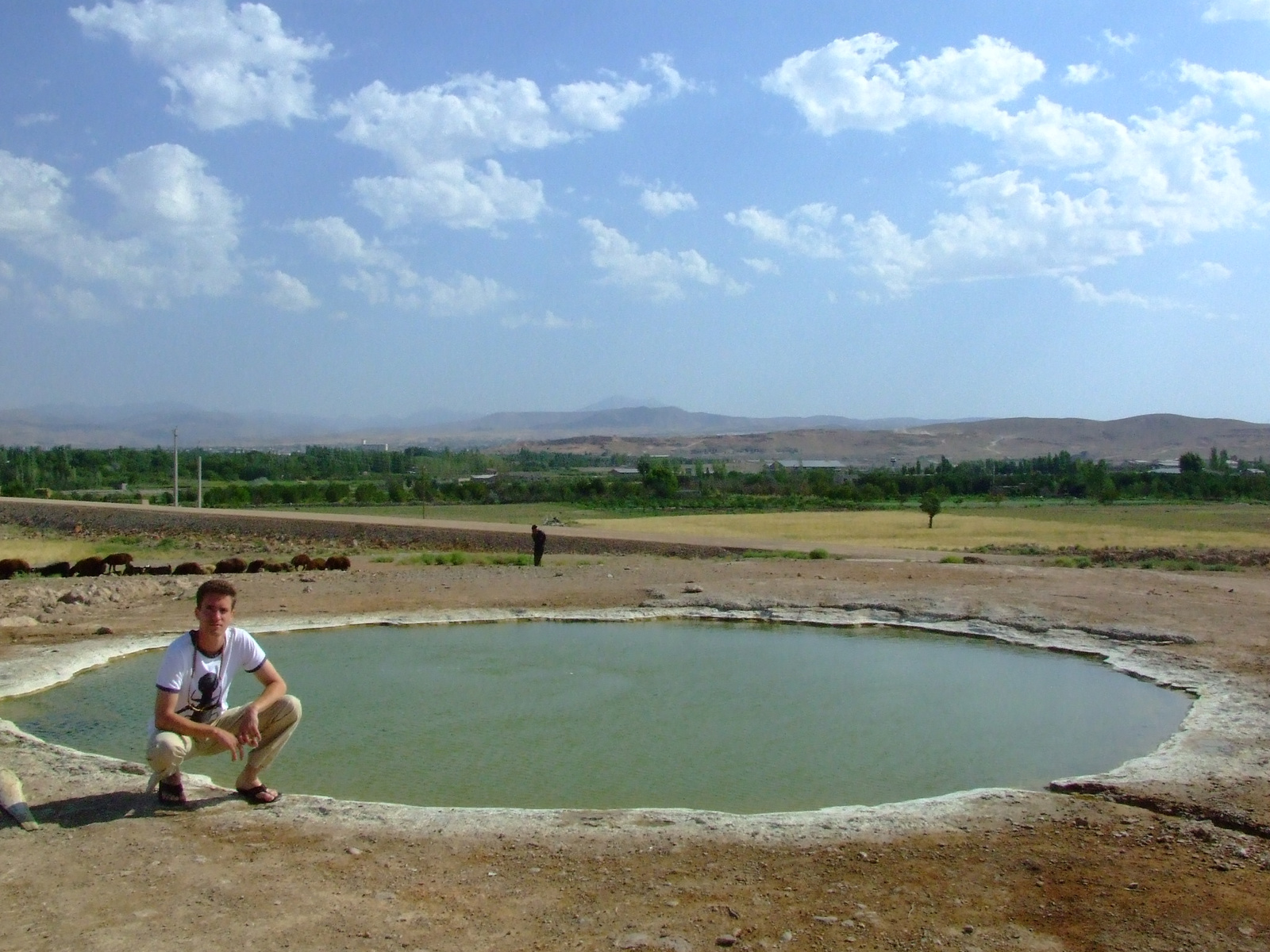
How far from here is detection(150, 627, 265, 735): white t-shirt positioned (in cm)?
605

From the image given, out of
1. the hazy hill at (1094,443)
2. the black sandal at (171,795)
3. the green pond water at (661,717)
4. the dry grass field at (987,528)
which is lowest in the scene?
the dry grass field at (987,528)

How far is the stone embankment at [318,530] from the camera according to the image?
30.5 m

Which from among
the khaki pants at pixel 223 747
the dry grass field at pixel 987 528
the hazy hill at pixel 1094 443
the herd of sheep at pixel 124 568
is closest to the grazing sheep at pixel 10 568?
the herd of sheep at pixel 124 568

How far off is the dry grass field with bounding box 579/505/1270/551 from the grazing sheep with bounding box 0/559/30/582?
17.8m

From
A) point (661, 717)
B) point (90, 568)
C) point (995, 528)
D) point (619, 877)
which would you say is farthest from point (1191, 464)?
point (619, 877)

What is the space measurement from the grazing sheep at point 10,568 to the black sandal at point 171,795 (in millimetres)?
17708

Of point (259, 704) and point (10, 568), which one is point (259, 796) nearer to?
point (259, 704)

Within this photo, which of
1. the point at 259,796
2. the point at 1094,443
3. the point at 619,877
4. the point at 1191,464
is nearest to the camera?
the point at 619,877

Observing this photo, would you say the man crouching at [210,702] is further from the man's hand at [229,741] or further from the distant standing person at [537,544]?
the distant standing person at [537,544]

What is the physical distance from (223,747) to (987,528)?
41.7m

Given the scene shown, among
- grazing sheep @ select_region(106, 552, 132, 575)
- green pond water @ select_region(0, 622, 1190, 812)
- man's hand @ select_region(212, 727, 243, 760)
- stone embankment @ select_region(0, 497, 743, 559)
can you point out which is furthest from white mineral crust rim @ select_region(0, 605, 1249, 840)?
stone embankment @ select_region(0, 497, 743, 559)

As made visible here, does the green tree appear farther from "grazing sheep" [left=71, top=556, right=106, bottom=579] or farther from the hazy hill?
"grazing sheep" [left=71, top=556, right=106, bottom=579]

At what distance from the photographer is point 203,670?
20.2 feet

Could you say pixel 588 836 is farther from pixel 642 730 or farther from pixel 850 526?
pixel 850 526
